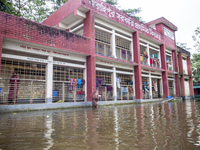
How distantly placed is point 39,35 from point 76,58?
307 centimetres

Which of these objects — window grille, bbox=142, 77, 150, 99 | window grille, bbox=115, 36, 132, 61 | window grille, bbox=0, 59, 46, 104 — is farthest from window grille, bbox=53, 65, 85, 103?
window grille, bbox=142, 77, 150, 99

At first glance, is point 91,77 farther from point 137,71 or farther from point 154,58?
point 154,58

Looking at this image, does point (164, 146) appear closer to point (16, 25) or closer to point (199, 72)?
point (16, 25)

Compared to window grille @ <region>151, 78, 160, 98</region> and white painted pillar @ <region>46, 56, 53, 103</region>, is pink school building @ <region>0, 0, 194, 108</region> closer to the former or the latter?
white painted pillar @ <region>46, 56, 53, 103</region>

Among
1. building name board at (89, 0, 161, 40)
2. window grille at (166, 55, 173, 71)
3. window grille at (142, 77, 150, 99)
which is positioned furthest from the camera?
window grille at (166, 55, 173, 71)

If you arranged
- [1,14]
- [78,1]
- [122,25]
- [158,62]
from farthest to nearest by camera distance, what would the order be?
[158,62] → [122,25] → [78,1] → [1,14]

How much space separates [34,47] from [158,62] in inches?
626

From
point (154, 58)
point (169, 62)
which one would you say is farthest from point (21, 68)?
point (169, 62)

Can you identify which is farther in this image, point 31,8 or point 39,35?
point 31,8

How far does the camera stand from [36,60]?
9.29 meters

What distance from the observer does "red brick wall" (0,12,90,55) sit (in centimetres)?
821

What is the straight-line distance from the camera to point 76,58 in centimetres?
1143

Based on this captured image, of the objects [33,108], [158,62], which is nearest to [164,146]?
[33,108]

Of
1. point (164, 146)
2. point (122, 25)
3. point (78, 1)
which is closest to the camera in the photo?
point (164, 146)
